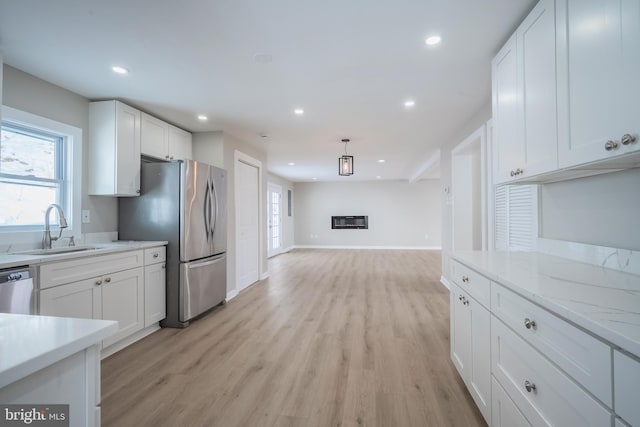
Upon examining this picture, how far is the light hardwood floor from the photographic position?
172 cm

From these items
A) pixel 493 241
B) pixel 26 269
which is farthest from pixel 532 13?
pixel 26 269

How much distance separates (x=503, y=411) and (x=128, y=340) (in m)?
Result: 3.08

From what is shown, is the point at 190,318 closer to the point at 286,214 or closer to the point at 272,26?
the point at 272,26

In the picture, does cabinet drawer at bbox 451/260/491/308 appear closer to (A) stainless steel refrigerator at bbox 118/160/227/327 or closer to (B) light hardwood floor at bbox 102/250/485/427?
(B) light hardwood floor at bbox 102/250/485/427

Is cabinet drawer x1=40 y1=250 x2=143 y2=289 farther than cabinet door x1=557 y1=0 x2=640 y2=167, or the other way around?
cabinet drawer x1=40 y1=250 x2=143 y2=289

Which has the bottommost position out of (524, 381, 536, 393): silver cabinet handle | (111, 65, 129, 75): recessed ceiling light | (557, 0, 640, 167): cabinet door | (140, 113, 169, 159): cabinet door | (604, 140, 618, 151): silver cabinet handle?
(524, 381, 536, 393): silver cabinet handle

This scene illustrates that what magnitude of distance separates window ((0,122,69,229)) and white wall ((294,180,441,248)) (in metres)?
7.84

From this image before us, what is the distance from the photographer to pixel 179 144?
12.8ft

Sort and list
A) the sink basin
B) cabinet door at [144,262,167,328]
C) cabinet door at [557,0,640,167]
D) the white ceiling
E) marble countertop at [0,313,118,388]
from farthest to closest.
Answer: cabinet door at [144,262,167,328], the sink basin, the white ceiling, cabinet door at [557,0,640,167], marble countertop at [0,313,118,388]

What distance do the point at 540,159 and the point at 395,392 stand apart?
1729mm

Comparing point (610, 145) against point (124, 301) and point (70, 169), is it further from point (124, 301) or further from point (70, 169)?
point (70, 169)

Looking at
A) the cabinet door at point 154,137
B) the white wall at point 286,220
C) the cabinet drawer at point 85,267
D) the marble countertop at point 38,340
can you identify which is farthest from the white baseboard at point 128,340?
the white wall at point 286,220

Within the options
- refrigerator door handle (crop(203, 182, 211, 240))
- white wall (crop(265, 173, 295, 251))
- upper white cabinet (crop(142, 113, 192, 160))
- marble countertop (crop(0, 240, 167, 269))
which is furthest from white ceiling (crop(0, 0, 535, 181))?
white wall (crop(265, 173, 295, 251))

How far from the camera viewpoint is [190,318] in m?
3.16
